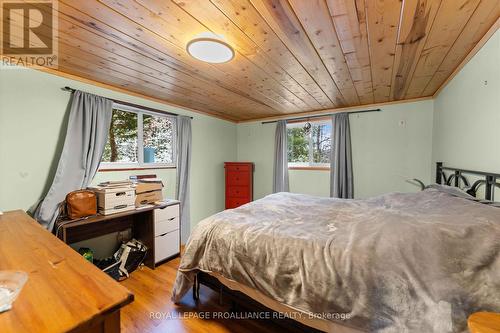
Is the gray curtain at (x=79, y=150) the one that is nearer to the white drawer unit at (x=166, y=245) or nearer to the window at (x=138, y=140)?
the window at (x=138, y=140)

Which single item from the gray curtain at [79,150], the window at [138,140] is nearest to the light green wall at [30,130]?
the gray curtain at [79,150]

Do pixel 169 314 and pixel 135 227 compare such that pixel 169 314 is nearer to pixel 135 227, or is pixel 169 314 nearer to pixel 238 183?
pixel 135 227

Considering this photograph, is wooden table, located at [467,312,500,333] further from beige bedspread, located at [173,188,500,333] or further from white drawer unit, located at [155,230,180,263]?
white drawer unit, located at [155,230,180,263]

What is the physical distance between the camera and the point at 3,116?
1848mm

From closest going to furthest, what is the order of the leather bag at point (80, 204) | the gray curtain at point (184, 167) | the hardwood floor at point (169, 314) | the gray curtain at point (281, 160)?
1. the hardwood floor at point (169, 314)
2. the leather bag at point (80, 204)
3. the gray curtain at point (184, 167)
4. the gray curtain at point (281, 160)

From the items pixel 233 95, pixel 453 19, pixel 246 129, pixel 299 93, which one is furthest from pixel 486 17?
pixel 246 129

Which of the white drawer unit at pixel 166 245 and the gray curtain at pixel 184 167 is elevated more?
the gray curtain at pixel 184 167

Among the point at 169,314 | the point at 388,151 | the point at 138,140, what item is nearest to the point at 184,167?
the point at 138,140

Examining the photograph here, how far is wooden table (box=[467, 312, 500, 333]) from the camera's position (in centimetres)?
64

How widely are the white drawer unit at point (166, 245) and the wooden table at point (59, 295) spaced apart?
5.58 ft

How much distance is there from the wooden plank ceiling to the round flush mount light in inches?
1.8

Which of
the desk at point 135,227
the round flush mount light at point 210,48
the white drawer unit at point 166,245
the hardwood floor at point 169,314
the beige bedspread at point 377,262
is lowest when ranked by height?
the hardwood floor at point 169,314

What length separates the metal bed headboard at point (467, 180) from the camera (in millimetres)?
1462

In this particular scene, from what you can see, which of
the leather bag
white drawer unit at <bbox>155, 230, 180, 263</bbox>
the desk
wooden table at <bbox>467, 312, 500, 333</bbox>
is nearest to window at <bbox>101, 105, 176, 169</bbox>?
the leather bag
